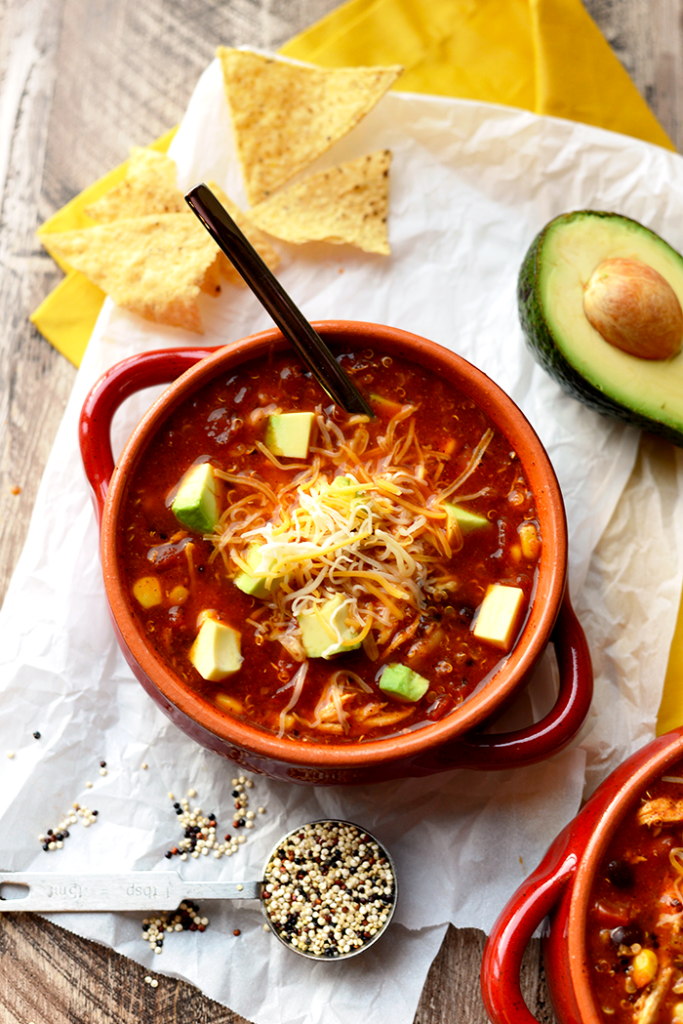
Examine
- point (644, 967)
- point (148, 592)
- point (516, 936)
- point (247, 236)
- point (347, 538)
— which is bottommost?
point (644, 967)

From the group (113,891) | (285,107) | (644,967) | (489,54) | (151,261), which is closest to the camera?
(644,967)

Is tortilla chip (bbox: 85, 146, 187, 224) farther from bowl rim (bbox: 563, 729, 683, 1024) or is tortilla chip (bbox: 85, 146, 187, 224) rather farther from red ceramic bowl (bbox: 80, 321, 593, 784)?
bowl rim (bbox: 563, 729, 683, 1024)

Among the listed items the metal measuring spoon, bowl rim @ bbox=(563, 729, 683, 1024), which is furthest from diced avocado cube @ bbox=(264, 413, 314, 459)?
bowl rim @ bbox=(563, 729, 683, 1024)

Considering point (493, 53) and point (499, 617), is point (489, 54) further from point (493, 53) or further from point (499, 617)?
point (499, 617)

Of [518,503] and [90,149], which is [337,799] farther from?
[90,149]

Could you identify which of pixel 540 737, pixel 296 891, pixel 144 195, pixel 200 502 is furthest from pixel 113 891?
pixel 144 195
